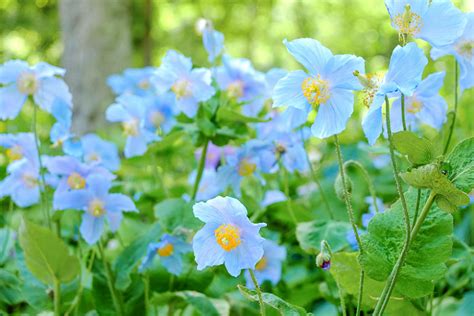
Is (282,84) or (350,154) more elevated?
(282,84)

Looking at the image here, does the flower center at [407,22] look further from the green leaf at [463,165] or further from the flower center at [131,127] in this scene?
the flower center at [131,127]

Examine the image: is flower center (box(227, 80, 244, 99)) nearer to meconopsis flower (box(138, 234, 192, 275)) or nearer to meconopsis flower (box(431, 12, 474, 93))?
meconopsis flower (box(138, 234, 192, 275))

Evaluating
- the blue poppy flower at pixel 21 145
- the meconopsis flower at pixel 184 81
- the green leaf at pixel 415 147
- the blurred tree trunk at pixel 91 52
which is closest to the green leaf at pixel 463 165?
the green leaf at pixel 415 147

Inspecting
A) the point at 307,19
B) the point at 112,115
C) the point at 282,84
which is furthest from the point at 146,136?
the point at 307,19

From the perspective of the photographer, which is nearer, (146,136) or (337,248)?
(337,248)

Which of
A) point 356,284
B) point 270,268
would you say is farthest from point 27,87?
point 356,284

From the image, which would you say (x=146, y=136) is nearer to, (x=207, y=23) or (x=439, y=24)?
(x=207, y=23)

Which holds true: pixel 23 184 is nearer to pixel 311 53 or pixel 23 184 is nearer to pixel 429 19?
pixel 311 53
